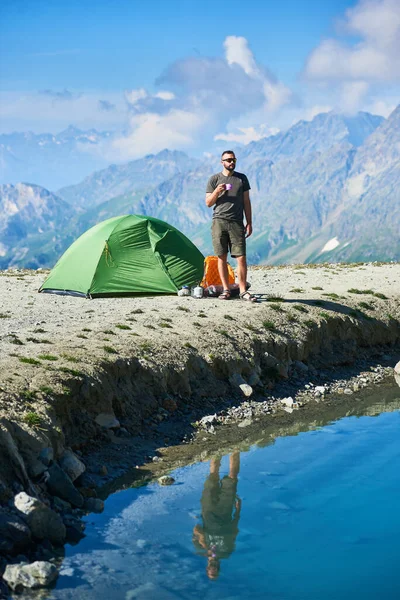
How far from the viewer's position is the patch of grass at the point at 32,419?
1318 centimetres

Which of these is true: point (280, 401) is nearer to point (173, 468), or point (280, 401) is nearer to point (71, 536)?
point (173, 468)

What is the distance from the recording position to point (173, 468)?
14.5 meters

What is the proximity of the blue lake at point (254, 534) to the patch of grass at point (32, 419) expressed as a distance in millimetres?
1921

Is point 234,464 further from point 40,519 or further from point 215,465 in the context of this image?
point 40,519

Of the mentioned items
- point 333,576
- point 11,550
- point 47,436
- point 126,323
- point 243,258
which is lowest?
point 333,576

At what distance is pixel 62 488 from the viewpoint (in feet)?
40.6

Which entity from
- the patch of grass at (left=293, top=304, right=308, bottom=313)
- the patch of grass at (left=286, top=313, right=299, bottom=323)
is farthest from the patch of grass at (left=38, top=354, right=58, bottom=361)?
the patch of grass at (left=293, top=304, right=308, bottom=313)

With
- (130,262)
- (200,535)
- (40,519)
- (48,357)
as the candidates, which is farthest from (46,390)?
(130,262)

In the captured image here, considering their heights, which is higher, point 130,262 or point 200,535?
point 130,262

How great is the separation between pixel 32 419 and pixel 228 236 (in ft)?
39.3

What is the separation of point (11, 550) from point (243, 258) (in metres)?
14.8

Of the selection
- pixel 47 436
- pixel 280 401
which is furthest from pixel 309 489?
pixel 280 401

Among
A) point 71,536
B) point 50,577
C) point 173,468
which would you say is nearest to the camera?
point 50,577

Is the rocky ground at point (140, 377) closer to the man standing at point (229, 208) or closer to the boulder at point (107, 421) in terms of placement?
the boulder at point (107, 421)
